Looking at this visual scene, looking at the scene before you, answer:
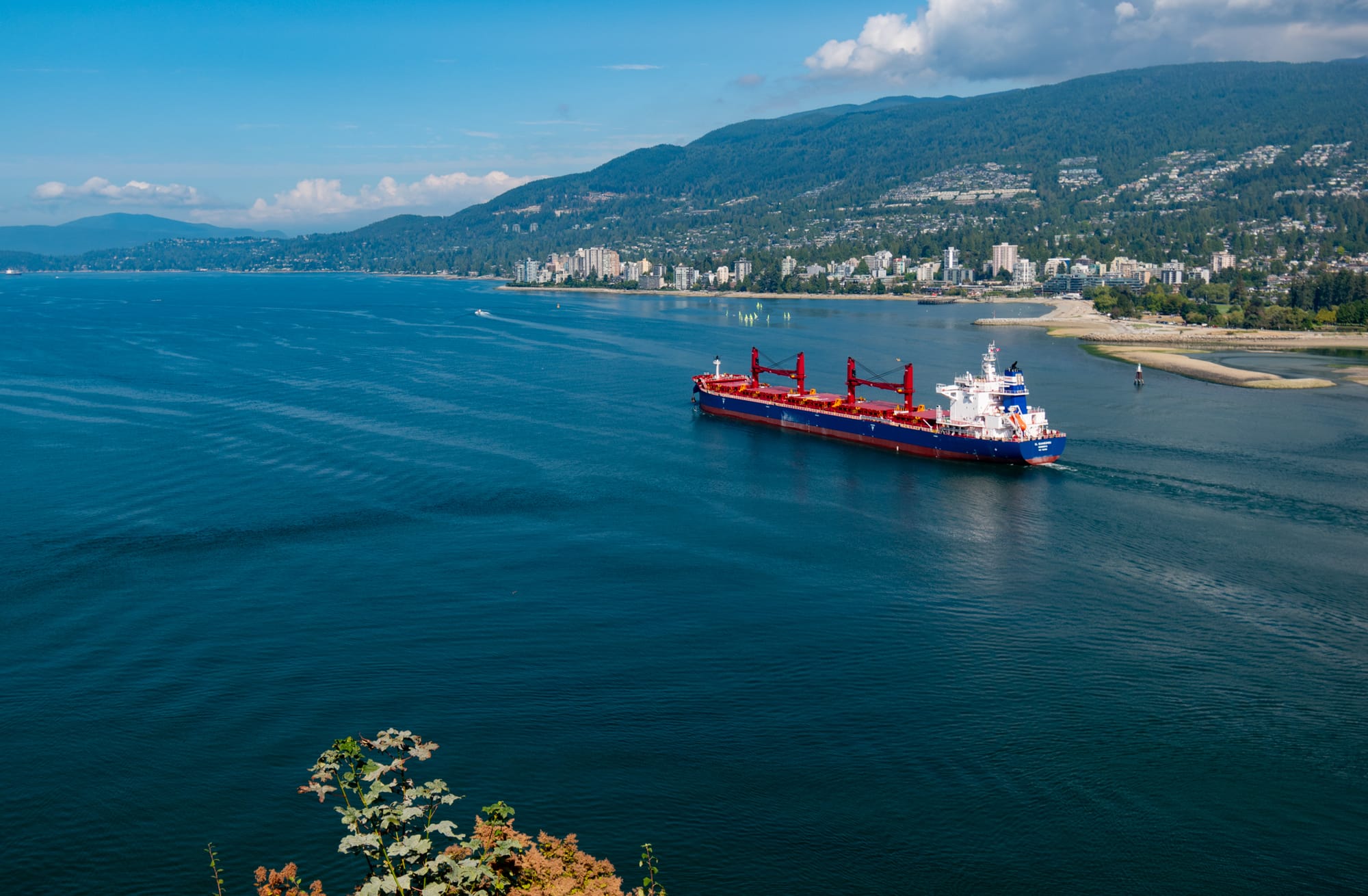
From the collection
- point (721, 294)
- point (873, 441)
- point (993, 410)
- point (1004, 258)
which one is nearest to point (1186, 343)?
point (993, 410)

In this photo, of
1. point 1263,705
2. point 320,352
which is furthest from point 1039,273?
point 1263,705

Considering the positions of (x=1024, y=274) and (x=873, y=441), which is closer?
(x=873, y=441)

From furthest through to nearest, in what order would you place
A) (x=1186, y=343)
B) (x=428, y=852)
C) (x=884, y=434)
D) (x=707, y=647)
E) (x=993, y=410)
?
(x=1186, y=343) → (x=884, y=434) → (x=993, y=410) → (x=707, y=647) → (x=428, y=852)

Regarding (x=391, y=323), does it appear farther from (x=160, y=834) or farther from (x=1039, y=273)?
(x=1039, y=273)

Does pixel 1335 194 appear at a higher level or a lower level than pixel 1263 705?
higher

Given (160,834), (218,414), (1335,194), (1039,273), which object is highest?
(1335,194)

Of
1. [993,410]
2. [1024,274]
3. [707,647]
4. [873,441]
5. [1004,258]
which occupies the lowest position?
[707,647]

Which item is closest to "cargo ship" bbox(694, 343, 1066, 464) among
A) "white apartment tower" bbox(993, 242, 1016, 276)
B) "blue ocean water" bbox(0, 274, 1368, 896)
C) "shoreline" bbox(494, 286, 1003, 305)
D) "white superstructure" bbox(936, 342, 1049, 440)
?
"white superstructure" bbox(936, 342, 1049, 440)

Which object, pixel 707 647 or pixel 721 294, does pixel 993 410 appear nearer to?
pixel 707 647
